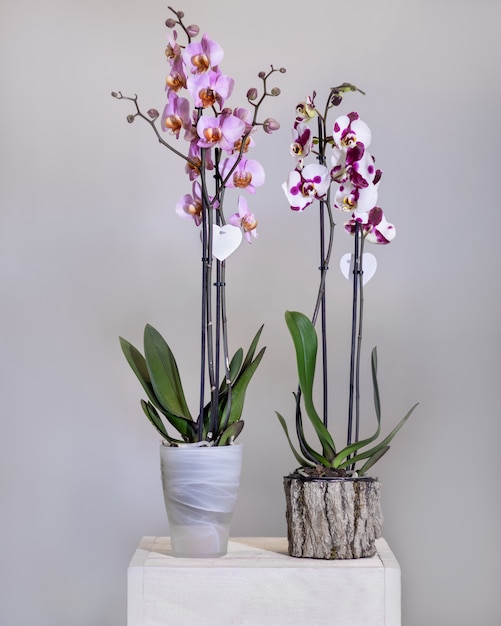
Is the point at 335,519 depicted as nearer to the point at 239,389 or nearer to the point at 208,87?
the point at 239,389

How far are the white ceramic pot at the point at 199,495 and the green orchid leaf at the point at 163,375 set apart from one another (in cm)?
7

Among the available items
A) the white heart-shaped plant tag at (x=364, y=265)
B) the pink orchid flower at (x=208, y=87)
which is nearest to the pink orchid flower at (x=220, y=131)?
the pink orchid flower at (x=208, y=87)

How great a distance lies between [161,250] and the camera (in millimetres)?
1750

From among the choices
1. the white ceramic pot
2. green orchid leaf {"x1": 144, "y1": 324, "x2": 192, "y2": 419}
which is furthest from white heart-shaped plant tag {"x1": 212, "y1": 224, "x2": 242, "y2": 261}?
the white ceramic pot

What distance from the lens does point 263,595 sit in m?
1.23

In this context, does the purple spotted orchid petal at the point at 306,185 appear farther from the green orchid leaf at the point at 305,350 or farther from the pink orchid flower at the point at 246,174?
the green orchid leaf at the point at 305,350

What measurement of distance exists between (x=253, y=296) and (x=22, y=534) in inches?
25.7

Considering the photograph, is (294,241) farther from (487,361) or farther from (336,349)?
(487,361)

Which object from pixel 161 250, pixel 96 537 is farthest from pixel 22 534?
pixel 161 250

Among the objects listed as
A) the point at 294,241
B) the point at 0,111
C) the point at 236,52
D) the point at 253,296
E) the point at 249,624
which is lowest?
the point at 249,624

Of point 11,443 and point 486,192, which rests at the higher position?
point 486,192

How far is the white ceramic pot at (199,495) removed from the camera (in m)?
1.29

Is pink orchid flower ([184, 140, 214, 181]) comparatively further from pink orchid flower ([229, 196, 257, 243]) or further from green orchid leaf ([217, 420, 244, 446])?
green orchid leaf ([217, 420, 244, 446])

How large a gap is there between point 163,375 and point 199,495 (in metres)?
0.19
